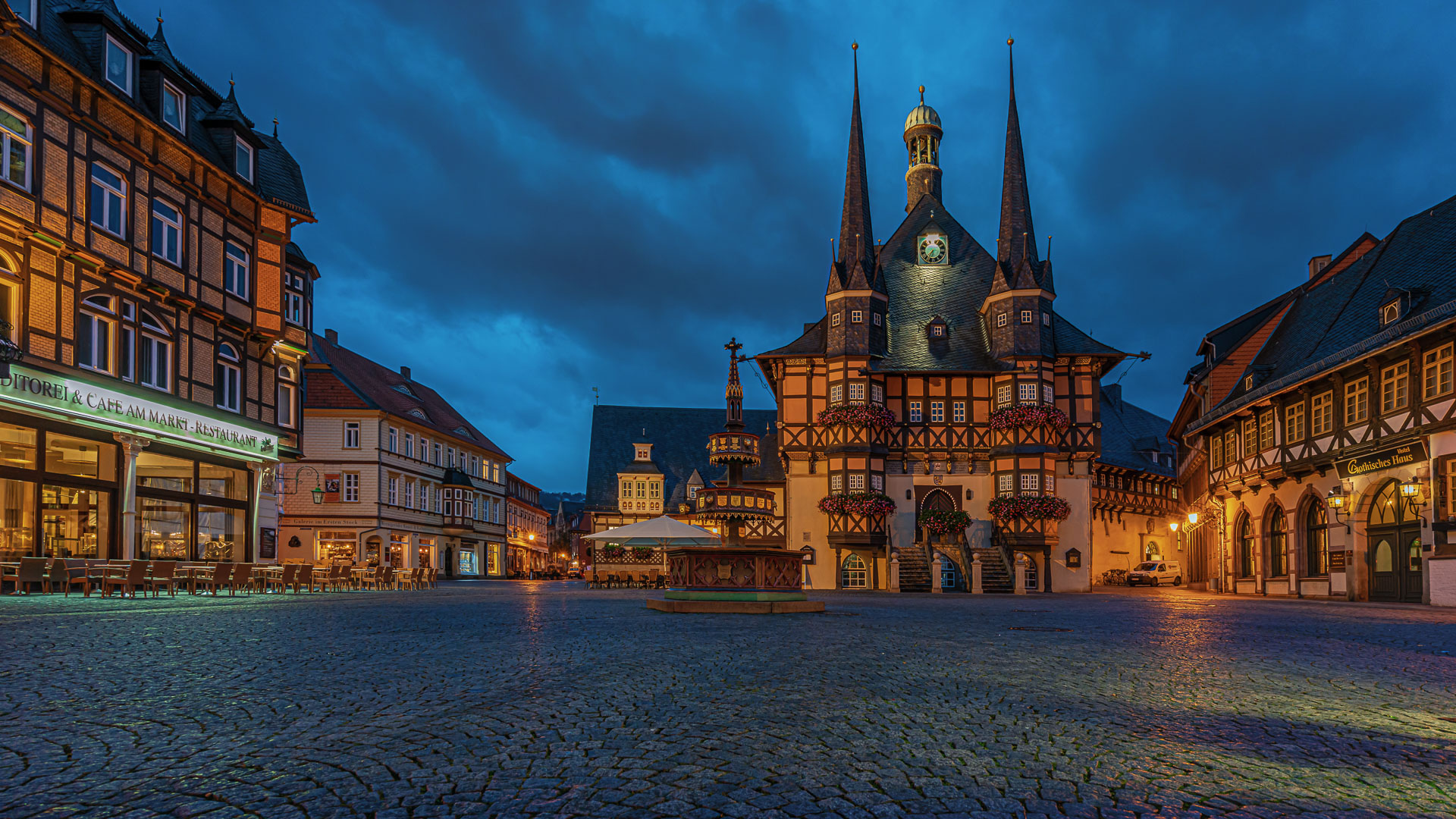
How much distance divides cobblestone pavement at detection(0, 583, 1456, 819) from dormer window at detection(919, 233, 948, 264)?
3439cm

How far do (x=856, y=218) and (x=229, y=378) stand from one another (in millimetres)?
24191

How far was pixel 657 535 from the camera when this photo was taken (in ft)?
97.4

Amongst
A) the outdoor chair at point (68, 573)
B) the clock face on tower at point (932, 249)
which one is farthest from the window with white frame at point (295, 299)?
the clock face on tower at point (932, 249)

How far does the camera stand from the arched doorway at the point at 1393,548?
2422 centimetres

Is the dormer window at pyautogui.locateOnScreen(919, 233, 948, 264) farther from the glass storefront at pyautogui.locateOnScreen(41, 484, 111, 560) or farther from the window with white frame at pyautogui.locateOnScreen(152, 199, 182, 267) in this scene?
the glass storefront at pyautogui.locateOnScreen(41, 484, 111, 560)

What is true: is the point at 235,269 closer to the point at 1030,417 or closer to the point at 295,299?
the point at 295,299

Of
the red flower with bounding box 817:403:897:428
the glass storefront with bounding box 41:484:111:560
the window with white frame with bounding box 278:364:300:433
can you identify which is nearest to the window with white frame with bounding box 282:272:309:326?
the window with white frame with bounding box 278:364:300:433

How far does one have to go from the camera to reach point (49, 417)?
68.9ft

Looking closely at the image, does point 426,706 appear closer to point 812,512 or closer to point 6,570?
point 6,570

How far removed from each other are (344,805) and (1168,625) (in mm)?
13587

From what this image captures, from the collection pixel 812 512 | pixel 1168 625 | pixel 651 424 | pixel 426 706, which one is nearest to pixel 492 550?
pixel 651 424

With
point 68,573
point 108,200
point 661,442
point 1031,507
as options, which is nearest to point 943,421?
point 1031,507

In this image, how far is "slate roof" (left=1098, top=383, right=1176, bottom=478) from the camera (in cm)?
5784

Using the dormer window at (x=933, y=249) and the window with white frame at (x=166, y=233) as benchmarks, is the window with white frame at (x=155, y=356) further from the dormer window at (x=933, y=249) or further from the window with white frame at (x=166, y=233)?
the dormer window at (x=933, y=249)
